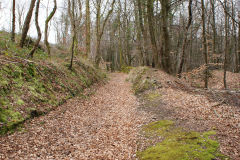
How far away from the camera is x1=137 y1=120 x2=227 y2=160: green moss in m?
3.87

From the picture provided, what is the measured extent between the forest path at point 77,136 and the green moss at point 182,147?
704 mm

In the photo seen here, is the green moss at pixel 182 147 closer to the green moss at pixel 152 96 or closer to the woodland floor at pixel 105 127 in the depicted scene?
the woodland floor at pixel 105 127

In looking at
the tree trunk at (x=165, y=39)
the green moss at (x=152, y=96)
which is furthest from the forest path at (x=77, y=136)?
the tree trunk at (x=165, y=39)

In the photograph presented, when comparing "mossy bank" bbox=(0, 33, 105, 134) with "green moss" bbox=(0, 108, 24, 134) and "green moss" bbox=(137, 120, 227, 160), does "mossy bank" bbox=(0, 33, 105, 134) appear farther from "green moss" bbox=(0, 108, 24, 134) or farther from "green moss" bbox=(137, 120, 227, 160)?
"green moss" bbox=(137, 120, 227, 160)

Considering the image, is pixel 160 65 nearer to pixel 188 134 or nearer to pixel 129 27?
pixel 188 134

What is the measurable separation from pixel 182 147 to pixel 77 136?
3423 millimetres

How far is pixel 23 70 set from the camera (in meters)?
7.18

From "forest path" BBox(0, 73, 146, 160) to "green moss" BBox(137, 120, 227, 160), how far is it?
27.7 inches

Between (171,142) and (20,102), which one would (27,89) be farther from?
(171,142)

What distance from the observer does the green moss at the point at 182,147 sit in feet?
12.7

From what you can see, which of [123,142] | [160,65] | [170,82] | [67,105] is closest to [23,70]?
[67,105]

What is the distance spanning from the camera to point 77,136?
5.75 m

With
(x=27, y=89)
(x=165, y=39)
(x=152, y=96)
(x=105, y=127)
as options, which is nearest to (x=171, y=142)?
(x=105, y=127)

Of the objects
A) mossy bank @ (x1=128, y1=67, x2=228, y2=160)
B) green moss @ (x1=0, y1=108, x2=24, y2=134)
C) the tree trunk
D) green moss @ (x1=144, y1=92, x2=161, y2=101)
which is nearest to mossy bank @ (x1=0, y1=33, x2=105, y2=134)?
green moss @ (x1=0, y1=108, x2=24, y2=134)
